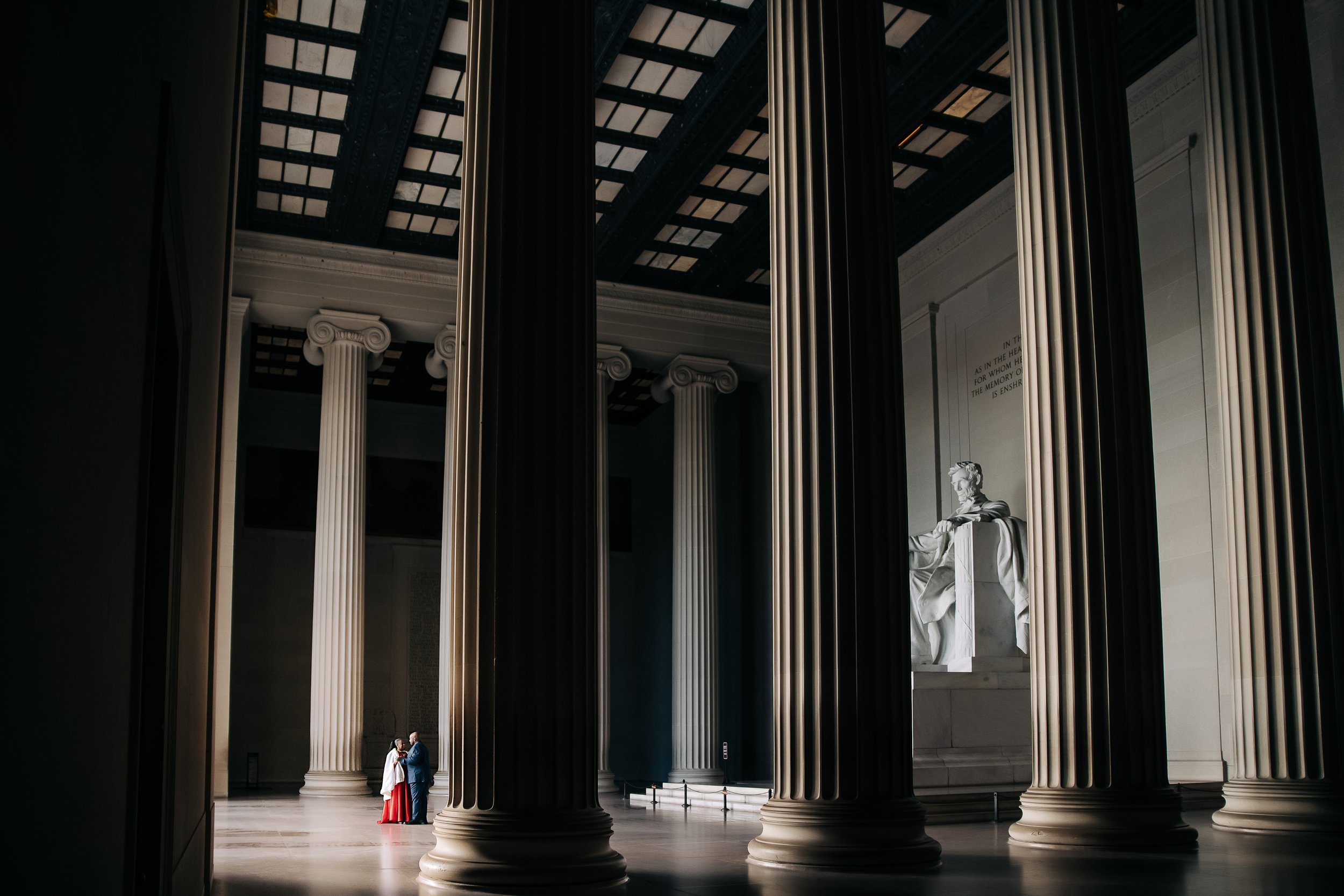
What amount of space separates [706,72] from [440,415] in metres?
20.2

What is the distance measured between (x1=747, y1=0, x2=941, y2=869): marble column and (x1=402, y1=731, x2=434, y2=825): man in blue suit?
829cm

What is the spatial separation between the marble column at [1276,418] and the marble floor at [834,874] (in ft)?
3.21

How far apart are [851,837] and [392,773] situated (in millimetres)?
10027

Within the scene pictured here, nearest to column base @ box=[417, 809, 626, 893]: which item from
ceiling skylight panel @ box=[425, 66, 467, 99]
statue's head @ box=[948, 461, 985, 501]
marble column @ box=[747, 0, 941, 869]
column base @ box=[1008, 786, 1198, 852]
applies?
marble column @ box=[747, 0, 941, 869]

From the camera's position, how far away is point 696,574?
29953mm

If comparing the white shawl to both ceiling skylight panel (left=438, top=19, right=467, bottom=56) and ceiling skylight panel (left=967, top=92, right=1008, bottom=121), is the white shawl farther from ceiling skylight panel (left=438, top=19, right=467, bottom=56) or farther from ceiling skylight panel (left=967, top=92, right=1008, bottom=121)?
ceiling skylight panel (left=967, top=92, right=1008, bottom=121)

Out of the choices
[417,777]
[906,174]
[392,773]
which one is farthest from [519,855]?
[906,174]

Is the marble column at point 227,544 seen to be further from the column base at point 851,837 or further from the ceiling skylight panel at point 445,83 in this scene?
the column base at point 851,837

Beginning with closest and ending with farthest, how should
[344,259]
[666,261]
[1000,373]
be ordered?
[1000,373], [344,259], [666,261]

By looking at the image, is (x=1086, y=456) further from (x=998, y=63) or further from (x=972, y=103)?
(x=972, y=103)

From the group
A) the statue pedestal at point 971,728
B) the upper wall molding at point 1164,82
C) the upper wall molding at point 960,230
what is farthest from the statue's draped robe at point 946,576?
the upper wall molding at point 1164,82

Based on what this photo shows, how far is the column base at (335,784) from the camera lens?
87.0 feet

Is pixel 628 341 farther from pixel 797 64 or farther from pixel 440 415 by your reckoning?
pixel 797 64

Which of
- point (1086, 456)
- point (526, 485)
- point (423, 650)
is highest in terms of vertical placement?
point (1086, 456)
